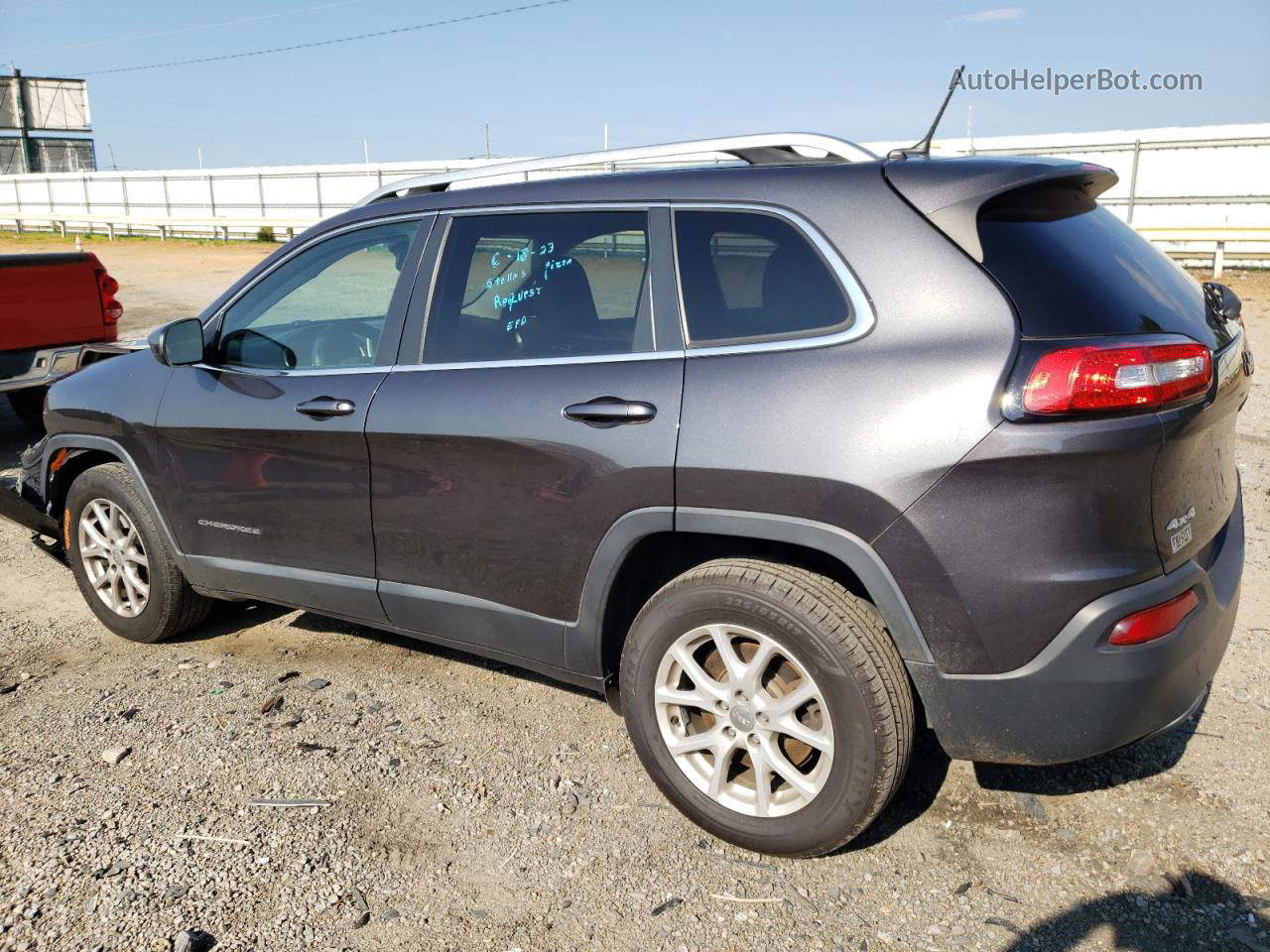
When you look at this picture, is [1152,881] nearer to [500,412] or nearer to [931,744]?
[931,744]

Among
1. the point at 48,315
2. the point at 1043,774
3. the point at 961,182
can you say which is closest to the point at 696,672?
the point at 1043,774

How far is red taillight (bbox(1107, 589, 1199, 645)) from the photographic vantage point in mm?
2588

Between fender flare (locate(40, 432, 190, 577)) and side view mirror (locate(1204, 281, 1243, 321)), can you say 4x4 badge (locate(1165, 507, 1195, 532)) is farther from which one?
fender flare (locate(40, 432, 190, 577))

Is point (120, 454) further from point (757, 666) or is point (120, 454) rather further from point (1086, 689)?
point (1086, 689)

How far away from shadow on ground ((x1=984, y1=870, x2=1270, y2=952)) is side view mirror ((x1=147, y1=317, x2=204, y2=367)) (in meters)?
3.35

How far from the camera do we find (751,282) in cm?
303

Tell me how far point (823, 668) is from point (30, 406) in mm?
7999

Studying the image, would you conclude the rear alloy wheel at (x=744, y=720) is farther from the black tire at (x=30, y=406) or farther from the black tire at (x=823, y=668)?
the black tire at (x=30, y=406)

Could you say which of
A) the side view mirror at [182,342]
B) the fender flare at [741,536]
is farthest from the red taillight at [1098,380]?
the side view mirror at [182,342]

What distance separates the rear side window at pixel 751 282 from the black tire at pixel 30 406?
7.14 m

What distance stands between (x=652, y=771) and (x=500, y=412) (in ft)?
3.86

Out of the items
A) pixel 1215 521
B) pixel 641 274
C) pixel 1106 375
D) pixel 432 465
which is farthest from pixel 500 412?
pixel 1215 521

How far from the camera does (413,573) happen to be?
144 inches

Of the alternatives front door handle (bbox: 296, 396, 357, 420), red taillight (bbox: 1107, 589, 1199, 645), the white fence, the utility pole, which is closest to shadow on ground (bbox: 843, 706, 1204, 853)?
red taillight (bbox: 1107, 589, 1199, 645)
